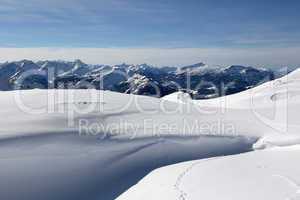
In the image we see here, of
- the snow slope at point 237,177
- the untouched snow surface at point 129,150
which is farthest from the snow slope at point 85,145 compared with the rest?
the snow slope at point 237,177

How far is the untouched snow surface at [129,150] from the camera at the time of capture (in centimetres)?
982

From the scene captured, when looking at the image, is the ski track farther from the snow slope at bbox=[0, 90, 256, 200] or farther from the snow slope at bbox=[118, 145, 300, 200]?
the snow slope at bbox=[0, 90, 256, 200]

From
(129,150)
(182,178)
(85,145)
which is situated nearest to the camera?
(182,178)

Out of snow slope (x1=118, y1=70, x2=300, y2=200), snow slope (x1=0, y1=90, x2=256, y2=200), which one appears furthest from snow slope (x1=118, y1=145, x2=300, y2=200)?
snow slope (x1=0, y1=90, x2=256, y2=200)

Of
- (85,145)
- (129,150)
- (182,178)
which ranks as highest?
(85,145)

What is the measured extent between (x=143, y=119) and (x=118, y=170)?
4.50 metres

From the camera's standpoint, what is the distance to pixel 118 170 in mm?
11406

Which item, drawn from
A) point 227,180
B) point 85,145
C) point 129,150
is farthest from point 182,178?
point 85,145

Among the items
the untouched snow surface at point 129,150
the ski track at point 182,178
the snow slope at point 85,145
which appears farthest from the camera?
the snow slope at point 85,145

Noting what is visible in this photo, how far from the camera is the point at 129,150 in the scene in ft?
41.2

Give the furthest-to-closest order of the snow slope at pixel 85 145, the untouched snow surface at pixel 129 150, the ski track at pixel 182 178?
the snow slope at pixel 85 145
the untouched snow surface at pixel 129 150
the ski track at pixel 182 178

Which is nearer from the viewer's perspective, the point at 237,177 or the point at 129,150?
the point at 237,177

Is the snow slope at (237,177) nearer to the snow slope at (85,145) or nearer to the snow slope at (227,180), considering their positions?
the snow slope at (227,180)

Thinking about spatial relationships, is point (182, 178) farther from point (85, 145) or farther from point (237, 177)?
point (85, 145)
